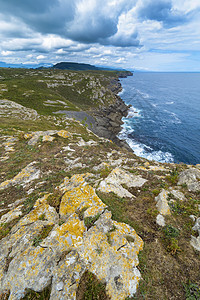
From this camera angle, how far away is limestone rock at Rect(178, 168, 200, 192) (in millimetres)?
11030

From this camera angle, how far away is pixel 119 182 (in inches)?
480

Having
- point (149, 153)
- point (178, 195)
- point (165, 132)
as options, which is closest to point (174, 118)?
point (165, 132)

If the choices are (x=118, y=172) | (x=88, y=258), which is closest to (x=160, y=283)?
(x=88, y=258)

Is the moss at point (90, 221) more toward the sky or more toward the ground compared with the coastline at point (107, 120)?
more toward the sky

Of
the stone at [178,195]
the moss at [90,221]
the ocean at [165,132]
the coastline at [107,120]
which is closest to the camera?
the moss at [90,221]

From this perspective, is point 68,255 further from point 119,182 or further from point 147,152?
point 147,152

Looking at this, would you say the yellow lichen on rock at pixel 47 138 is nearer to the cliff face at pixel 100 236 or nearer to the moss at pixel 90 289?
the cliff face at pixel 100 236

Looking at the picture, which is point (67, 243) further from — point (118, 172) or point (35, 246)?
point (118, 172)

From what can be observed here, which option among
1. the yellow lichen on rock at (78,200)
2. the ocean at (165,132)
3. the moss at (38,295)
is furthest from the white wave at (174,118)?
the moss at (38,295)

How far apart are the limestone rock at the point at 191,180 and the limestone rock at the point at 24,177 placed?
47.4 feet

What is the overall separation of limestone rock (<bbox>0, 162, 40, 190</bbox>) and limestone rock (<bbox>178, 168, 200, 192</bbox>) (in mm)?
14445

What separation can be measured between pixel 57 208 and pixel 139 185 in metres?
7.33

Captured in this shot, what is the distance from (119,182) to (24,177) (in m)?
9.92

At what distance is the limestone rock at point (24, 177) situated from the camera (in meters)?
12.8
